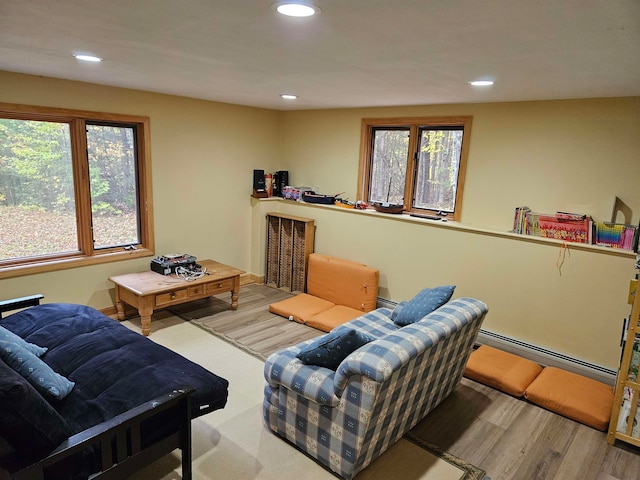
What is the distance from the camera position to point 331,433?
2191 mm

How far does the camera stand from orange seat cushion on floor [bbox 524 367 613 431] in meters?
2.80

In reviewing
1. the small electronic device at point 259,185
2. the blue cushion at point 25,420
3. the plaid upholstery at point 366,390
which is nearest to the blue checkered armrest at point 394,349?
the plaid upholstery at point 366,390

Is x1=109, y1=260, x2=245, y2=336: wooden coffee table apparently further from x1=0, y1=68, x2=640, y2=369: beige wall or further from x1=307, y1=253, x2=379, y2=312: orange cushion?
x1=307, y1=253, x2=379, y2=312: orange cushion

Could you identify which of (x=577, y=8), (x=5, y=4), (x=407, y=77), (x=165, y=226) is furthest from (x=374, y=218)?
(x=5, y=4)

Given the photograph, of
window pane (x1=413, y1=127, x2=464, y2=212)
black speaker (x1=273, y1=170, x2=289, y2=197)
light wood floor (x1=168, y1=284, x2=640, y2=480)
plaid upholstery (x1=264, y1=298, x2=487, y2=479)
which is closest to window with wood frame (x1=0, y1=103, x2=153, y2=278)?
black speaker (x1=273, y1=170, x2=289, y2=197)

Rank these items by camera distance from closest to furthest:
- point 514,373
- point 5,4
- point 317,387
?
point 5,4 < point 317,387 < point 514,373

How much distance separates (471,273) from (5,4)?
12.2 feet

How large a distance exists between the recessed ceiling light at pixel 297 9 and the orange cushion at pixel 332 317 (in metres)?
3.03

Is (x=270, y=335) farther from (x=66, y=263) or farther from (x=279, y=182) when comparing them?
(x=279, y=182)

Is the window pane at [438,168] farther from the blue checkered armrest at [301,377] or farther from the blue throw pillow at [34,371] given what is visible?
the blue throw pillow at [34,371]

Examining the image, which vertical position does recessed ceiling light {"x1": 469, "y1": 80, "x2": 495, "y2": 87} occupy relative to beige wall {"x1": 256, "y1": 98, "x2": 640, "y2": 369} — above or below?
above

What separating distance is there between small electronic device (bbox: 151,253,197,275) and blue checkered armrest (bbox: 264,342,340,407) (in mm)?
2185

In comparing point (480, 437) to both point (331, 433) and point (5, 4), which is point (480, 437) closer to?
point (331, 433)

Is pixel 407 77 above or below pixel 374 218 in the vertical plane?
above
